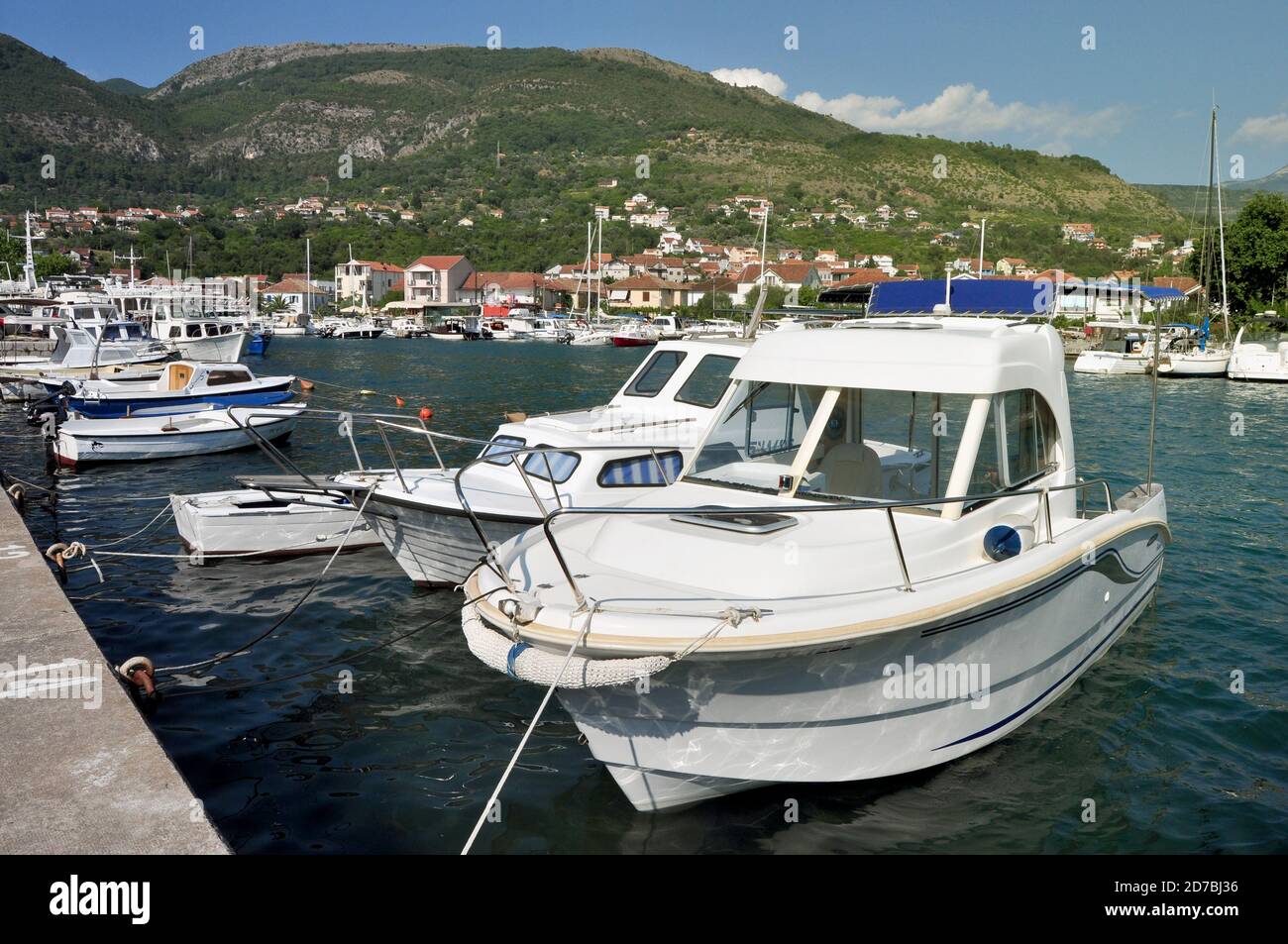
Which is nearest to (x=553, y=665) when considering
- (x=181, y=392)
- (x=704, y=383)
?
(x=704, y=383)

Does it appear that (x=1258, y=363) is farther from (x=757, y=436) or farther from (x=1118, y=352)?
(x=757, y=436)

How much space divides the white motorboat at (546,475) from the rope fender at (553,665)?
4590mm

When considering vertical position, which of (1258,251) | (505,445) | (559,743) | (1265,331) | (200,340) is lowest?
(559,743)

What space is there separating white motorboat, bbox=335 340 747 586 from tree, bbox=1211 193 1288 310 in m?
66.7

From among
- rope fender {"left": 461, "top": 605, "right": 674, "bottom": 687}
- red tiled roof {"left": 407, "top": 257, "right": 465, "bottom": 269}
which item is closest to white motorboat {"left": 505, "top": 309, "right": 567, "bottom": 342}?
red tiled roof {"left": 407, "top": 257, "right": 465, "bottom": 269}

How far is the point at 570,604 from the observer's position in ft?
18.1

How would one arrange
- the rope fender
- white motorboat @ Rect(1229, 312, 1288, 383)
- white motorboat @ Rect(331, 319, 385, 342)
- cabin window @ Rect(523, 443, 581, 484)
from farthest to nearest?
white motorboat @ Rect(331, 319, 385, 342) < white motorboat @ Rect(1229, 312, 1288, 383) < cabin window @ Rect(523, 443, 581, 484) < the rope fender

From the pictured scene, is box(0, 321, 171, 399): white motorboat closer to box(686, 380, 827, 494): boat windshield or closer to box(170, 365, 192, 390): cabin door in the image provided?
box(170, 365, 192, 390): cabin door

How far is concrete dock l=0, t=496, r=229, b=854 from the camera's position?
4574 mm

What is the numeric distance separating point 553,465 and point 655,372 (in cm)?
271

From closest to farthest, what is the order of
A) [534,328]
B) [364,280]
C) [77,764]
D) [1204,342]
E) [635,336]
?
1. [77,764]
2. [1204,342]
3. [635,336]
4. [534,328]
5. [364,280]

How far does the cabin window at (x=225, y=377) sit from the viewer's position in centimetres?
2397

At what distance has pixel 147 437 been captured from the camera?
2067cm
